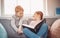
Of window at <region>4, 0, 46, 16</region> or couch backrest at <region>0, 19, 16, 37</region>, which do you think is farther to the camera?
window at <region>4, 0, 46, 16</region>

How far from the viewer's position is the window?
2535 millimetres

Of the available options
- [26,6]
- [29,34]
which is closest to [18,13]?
[26,6]

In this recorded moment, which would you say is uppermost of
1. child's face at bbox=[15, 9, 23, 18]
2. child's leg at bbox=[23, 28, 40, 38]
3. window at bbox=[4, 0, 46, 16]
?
window at bbox=[4, 0, 46, 16]

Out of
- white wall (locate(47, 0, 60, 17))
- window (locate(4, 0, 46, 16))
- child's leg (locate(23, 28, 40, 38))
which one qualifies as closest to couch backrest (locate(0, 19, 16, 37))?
window (locate(4, 0, 46, 16))

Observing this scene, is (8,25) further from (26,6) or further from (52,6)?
(52,6)

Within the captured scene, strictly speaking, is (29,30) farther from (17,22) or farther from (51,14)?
(51,14)

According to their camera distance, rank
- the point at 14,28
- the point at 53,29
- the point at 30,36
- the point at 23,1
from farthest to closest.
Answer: the point at 23,1, the point at 14,28, the point at 53,29, the point at 30,36

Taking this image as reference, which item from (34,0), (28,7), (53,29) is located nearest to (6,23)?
(28,7)

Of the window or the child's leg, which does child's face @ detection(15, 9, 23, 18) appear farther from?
the child's leg

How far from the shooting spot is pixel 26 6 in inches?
101

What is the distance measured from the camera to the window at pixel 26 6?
8.32 feet

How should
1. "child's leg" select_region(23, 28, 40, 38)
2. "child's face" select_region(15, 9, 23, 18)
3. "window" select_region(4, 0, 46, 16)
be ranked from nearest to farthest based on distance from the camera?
"child's leg" select_region(23, 28, 40, 38), "child's face" select_region(15, 9, 23, 18), "window" select_region(4, 0, 46, 16)

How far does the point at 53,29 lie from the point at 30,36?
15.2 inches

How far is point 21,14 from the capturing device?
2430 mm
